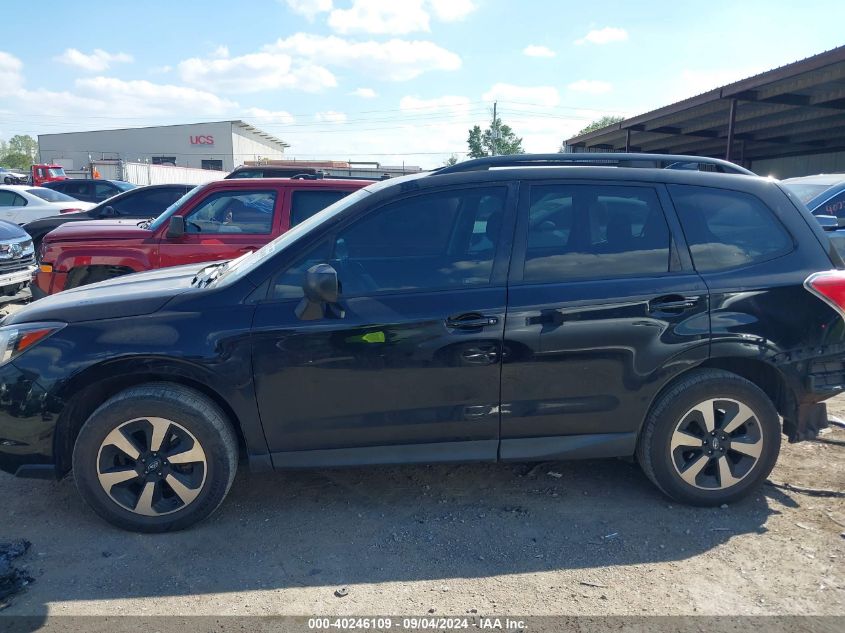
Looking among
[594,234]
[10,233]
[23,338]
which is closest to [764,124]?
[594,234]

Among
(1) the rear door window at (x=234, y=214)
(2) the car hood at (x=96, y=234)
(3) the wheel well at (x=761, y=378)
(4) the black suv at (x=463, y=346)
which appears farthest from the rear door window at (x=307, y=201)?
(3) the wheel well at (x=761, y=378)

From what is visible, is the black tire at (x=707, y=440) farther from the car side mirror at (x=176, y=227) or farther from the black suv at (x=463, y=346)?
the car side mirror at (x=176, y=227)

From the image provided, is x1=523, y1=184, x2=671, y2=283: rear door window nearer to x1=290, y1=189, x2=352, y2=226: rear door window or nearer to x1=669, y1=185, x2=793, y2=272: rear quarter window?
x1=669, y1=185, x2=793, y2=272: rear quarter window

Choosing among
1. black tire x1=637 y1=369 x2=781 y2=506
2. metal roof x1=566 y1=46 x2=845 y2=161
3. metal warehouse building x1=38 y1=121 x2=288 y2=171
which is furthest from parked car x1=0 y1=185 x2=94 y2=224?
metal warehouse building x1=38 y1=121 x2=288 y2=171

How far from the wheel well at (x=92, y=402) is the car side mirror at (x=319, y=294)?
65 cm

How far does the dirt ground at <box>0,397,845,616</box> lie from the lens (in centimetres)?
290

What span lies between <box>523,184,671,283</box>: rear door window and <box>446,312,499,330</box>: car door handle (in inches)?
12.4

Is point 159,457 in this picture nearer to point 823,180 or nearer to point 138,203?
point 138,203

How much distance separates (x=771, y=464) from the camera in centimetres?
370

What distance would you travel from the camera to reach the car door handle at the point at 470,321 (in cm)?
340

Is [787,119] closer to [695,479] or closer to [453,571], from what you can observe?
[695,479]

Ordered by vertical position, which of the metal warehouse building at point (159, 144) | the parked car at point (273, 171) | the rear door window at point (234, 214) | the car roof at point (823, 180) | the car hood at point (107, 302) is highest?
the metal warehouse building at point (159, 144)

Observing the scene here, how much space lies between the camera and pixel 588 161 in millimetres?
3994

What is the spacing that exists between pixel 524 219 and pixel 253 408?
1.77m
